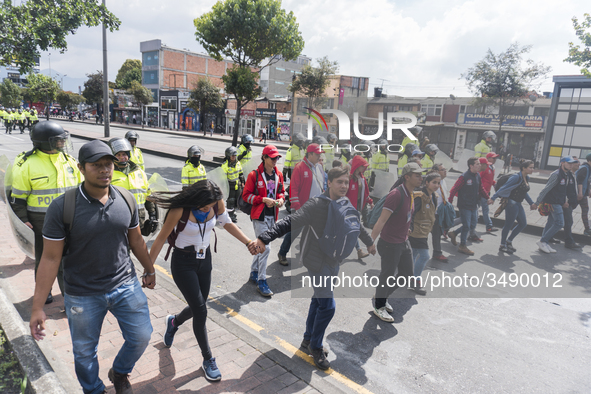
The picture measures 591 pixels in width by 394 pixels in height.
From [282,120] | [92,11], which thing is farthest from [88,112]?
[92,11]

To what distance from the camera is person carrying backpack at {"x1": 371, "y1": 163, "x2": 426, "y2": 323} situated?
427 centimetres

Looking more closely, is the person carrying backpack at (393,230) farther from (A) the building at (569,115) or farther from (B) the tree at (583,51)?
(B) the tree at (583,51)

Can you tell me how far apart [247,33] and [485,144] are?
38.8 ft

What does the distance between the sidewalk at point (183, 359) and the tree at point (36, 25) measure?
336cm

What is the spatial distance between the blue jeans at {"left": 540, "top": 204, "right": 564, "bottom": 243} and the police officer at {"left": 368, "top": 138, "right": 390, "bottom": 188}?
4.07 m

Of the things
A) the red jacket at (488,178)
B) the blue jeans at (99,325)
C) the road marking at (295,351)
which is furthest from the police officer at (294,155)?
the blue jeans at (99,325)

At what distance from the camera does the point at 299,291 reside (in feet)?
15.4

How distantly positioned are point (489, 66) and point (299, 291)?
13.2 ft

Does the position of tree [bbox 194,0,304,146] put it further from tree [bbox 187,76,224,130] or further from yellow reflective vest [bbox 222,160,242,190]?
tree [bbox 187,76,224,130]

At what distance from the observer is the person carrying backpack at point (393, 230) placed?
14.0ft

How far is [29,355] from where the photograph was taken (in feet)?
9.57

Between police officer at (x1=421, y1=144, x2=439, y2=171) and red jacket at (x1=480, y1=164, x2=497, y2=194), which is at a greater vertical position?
police officer at (x1=421, y1=144, x2=439, y2=171)

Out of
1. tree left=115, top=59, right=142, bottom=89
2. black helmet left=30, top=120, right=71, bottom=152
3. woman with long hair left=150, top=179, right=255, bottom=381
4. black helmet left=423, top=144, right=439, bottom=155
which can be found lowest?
woman with long hair left=150, top=179, right=255, bottom=381

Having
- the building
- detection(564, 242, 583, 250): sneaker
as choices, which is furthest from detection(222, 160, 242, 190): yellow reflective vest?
detection(564, 242, 583, 250): sneaker
